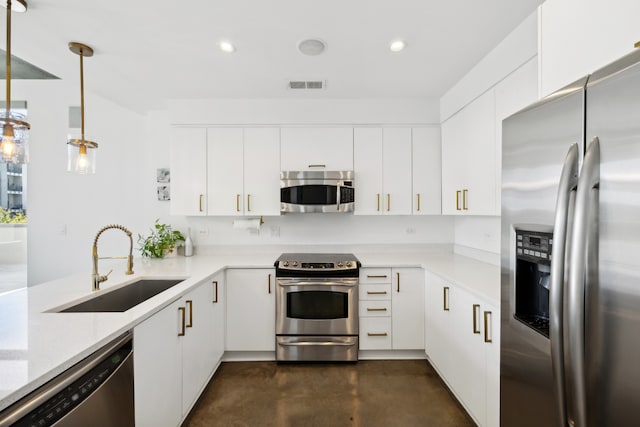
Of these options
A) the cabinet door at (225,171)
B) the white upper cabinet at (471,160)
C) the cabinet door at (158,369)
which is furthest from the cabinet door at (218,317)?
the white upper cabinet at (471,160)

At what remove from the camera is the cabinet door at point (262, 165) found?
9.68 feet

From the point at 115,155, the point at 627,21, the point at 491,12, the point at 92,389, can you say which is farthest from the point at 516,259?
the point at 115,155

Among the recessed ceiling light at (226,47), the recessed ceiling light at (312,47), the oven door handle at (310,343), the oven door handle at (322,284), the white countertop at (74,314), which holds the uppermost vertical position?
the recessed ceiling light at (226,47)

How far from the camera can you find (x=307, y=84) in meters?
2.57

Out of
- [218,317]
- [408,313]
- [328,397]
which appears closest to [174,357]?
[218,317]

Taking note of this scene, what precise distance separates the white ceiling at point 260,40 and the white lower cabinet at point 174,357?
1.67 meters

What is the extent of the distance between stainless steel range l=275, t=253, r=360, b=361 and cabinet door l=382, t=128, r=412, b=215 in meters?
0.82

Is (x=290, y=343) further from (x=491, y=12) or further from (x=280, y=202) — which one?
(x=491, y=12)

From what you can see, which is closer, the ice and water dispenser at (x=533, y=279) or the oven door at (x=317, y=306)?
the ice and water dispenser at (x=533, y=279)

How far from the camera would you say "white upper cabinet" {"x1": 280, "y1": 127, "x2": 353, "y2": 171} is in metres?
2.96

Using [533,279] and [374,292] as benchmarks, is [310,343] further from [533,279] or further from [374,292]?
[533,279]

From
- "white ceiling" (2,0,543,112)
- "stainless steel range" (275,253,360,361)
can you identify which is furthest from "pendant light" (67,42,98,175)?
"stainless steel range" (275,253,360,361)

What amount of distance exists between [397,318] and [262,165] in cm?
194

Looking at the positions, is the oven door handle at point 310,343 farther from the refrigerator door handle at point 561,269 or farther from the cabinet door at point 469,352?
the refrigerator door handle at point 561,269
